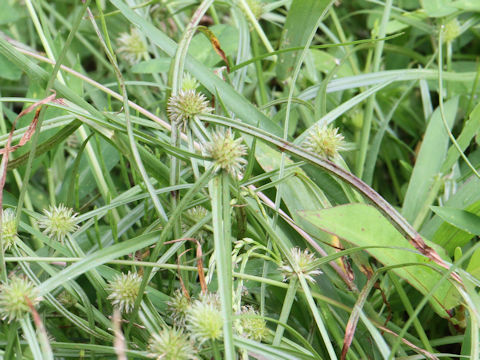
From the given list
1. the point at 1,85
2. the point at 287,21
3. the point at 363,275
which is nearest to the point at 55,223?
the point at 363,275

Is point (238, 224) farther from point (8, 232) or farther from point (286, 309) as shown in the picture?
point (8, 232)

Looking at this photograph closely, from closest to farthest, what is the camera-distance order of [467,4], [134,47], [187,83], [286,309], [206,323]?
[206,323]
[286,309]
[187,83]
[467,4]
[134,47]

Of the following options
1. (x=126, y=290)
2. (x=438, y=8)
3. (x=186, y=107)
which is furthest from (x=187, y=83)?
(x=438, y=8)

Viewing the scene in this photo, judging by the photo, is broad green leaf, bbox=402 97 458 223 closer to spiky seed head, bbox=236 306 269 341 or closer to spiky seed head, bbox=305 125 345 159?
spiky seed head, bbox=305 125 345 159

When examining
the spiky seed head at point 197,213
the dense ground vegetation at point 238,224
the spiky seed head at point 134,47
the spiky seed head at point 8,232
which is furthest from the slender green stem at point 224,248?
the spiky seed head at point 134,47

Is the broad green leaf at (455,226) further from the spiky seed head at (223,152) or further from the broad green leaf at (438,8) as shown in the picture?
the broad green leaf at (438,8)

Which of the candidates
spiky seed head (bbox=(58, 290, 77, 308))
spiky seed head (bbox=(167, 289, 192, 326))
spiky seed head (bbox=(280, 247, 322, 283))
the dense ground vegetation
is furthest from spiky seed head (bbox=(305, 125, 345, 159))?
spiky seed head (bbox=(58, 290, 77, 308))
